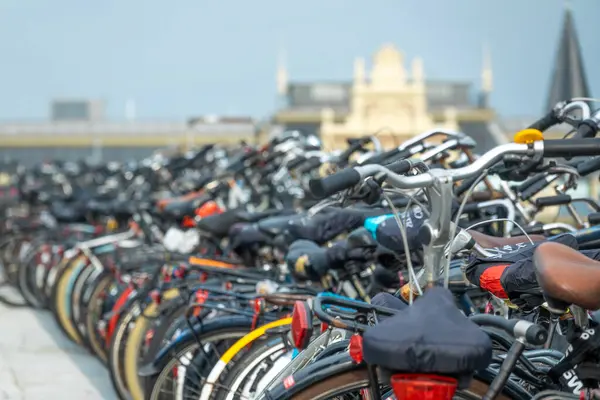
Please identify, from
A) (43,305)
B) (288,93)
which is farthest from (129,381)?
(288,93)

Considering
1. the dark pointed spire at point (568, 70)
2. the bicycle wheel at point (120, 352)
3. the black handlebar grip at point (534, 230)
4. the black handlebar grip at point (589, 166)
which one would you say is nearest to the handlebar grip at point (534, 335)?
the black handlebar grip at point (534, 230)

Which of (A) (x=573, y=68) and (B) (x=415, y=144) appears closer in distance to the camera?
(B) (x=415, y=144)

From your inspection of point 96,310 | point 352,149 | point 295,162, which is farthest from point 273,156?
point 96,310

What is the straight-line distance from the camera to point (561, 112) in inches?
176

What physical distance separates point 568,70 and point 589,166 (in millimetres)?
4484

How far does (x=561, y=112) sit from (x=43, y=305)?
5.73 m

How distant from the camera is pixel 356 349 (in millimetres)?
2391

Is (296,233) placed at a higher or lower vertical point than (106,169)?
higher

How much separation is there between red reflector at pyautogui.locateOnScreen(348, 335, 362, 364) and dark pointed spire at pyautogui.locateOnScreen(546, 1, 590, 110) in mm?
6062

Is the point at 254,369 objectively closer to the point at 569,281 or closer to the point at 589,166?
the point at 569,281

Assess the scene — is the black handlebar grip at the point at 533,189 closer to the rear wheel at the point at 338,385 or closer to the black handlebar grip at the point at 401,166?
the black handlebar grip at the point at 401,166

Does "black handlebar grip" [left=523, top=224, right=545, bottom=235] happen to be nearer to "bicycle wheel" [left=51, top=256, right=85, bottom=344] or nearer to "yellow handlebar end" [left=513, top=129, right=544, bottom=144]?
"yellow handlebar end" [left=513, top=129, right=544, bottom=144]

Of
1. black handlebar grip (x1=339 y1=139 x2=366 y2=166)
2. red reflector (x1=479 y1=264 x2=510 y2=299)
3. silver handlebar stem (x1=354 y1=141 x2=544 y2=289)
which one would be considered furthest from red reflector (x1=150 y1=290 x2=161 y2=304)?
silver handlebar stem (x1=354 y1=141 x2=544 y2=289)

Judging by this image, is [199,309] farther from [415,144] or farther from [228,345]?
[415,144]
